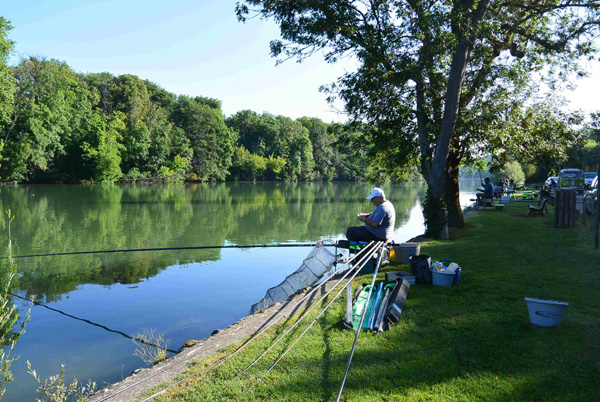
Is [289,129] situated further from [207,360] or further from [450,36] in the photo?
[207,360]

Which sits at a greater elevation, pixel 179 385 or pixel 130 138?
pixel 130 138

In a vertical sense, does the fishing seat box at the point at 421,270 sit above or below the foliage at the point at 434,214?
below

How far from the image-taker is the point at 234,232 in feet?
63.7

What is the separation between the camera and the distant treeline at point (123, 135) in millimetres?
48906

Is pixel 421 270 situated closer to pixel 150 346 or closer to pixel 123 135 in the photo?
pixel 150 346

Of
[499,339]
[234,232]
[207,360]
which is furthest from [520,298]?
[234,232]

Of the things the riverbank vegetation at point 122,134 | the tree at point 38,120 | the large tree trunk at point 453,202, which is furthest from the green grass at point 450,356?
the tree at point 38,120

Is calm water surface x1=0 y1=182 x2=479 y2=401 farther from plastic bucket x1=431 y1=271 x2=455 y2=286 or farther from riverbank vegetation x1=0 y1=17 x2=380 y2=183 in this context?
riverbank vegetation x1=0 y1=17 x2=380 y2=183

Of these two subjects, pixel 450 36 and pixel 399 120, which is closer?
pixel 450 36

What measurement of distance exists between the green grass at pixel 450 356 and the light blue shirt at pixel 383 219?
5.77ft

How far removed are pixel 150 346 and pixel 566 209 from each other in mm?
13997

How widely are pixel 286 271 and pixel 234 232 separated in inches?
300

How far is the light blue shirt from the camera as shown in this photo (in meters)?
8.46

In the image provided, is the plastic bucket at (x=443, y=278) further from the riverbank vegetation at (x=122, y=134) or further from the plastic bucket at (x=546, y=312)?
the riverbank vegetation at (x=122, y=134)
